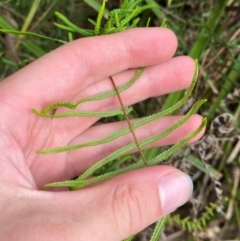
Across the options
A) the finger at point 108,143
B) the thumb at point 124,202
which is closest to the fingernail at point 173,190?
the thumb at point 124,202

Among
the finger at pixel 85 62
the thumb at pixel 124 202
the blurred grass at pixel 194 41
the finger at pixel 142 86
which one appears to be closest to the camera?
the thumb at pixel 124 202

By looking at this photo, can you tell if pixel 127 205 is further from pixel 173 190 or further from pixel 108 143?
pixel 108 143

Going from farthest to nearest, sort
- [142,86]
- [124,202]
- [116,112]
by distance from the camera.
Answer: [142,86], [116,112], [124,202]

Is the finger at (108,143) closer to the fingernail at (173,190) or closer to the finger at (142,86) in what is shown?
the finger at (142,86)

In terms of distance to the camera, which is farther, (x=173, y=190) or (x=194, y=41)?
(x=194, y=41)

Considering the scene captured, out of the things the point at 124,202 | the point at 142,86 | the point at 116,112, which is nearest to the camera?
the point at 124,202

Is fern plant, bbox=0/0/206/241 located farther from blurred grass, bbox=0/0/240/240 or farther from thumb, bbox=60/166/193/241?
blurred grass, bbox=0/0/240/240

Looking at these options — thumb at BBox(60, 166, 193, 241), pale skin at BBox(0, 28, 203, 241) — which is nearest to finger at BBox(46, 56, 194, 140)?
pale skin at BBox(0, 28, 203, 241)

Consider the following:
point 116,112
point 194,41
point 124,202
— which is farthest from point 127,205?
point 194,41
